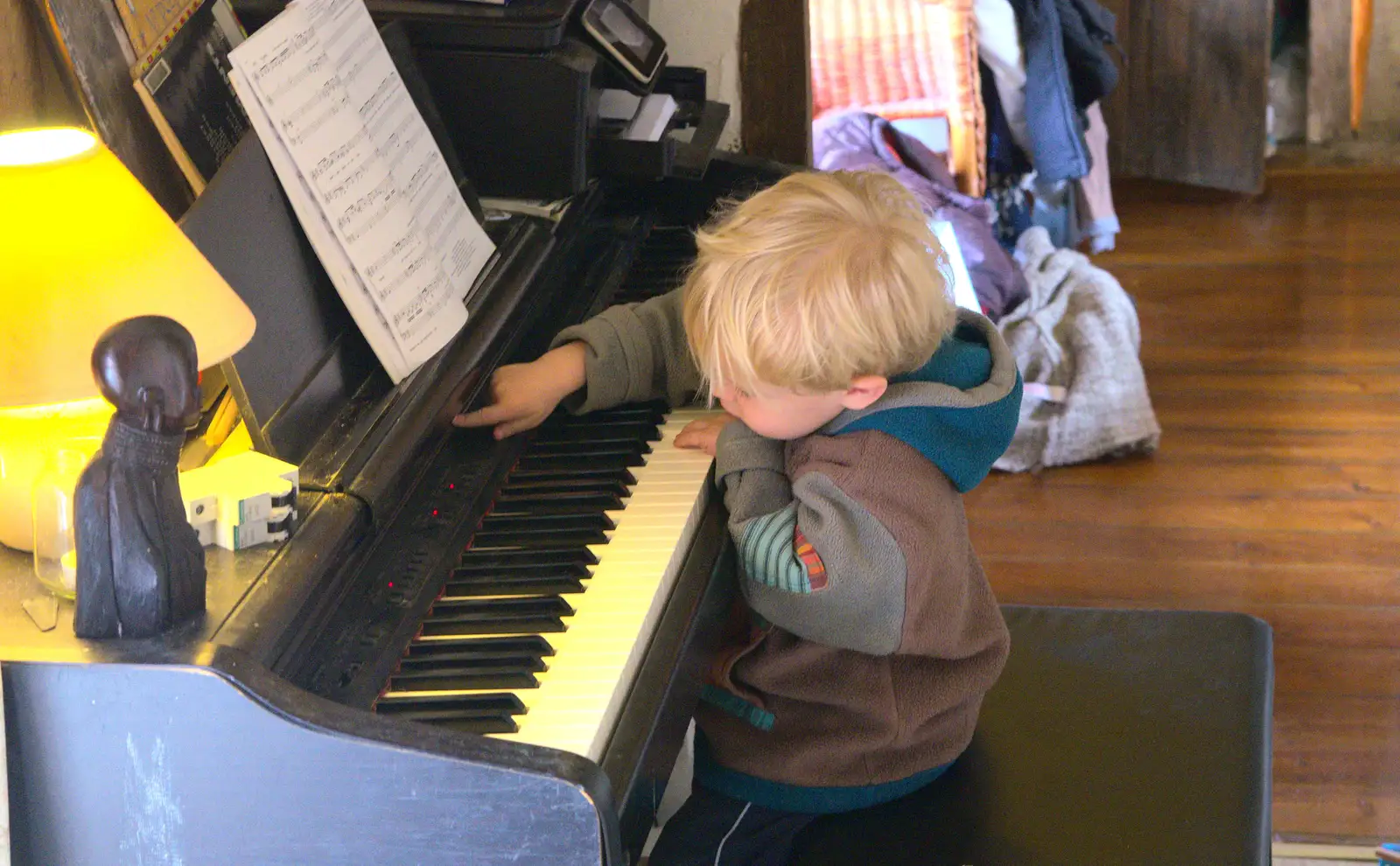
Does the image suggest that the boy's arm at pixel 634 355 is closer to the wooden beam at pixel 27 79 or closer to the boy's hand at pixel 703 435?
the boy's hand at pixel 703 435

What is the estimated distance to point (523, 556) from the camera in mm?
1425

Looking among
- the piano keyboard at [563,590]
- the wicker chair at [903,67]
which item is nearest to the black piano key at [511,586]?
the piano keyboard at [563,590]

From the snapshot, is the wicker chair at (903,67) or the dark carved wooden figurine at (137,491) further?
the wicker chair at (903,67)

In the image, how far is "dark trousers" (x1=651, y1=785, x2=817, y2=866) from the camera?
1.60 metres

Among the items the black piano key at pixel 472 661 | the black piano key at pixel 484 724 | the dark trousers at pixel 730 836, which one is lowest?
the dark trousers at pixel 730 836

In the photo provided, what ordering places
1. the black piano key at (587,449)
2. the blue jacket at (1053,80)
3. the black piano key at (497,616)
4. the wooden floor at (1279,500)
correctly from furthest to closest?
1. the blue jacket at (1053,80)
2. the wooden floor at (1279,500)
3. the black piano key at (587,449)
4. the black piano key at (497,616)

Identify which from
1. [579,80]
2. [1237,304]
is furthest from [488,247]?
[1237,304]

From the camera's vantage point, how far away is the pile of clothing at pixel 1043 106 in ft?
13.7

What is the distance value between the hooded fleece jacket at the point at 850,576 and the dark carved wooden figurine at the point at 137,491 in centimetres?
63

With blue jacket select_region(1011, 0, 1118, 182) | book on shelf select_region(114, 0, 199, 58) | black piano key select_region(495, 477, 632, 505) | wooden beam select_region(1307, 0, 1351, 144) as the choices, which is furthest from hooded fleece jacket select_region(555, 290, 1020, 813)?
wooden beam select_region(1307, 0, 1351, 144)

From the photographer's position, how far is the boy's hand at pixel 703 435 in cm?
165

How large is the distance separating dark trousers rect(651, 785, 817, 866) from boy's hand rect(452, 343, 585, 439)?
17.9 inches

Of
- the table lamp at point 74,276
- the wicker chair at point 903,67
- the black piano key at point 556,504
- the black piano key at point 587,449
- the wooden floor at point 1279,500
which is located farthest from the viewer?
the wicker chair at point 903,67

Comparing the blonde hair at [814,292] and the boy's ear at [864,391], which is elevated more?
the blonde hair at [814,292]
